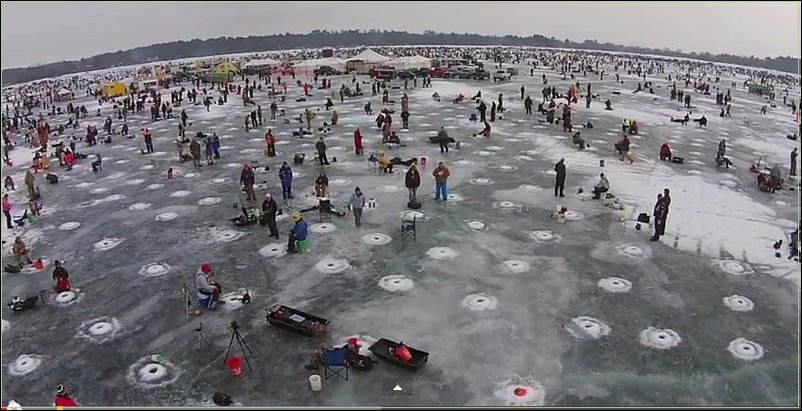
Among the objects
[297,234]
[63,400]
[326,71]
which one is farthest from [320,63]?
[63,400]

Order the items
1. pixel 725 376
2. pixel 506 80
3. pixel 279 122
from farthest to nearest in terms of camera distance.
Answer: pixel 506 80
pixel 279 122
pixel 725 376

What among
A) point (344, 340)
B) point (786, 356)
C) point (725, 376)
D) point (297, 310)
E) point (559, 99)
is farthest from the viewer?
point (559, 99)

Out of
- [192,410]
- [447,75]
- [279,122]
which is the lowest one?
[192,410]

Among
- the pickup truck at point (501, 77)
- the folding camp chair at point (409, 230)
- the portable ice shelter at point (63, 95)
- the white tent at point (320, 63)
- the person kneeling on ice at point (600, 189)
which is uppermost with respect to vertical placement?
the white tent at point (320, 63)

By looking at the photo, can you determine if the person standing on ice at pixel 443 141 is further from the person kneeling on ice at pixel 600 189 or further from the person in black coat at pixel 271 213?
the person in black coat at pixel 271 213

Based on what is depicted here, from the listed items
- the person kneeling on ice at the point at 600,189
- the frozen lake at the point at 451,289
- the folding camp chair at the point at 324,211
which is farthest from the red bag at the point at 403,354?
the person kneeling on ice at the point at 600,189

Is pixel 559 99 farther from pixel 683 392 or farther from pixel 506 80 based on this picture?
pixel 683 392

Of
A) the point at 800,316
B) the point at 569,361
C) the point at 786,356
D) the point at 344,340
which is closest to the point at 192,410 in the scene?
the point at 344,340
